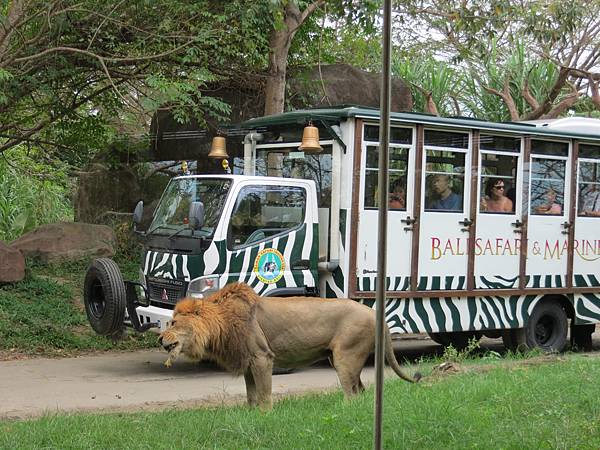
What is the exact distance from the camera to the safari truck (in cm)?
1033

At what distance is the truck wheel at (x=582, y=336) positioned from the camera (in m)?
13.5

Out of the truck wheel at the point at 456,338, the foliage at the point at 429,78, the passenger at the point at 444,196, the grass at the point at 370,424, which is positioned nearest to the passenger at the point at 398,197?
the passenger at the point at 444,196

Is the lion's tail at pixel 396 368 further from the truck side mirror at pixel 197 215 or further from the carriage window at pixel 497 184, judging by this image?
the carriage window at pixel 497 184

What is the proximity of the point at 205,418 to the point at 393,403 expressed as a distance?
144 centimetres

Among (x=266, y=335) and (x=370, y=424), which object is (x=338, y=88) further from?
(x=370, y=424)

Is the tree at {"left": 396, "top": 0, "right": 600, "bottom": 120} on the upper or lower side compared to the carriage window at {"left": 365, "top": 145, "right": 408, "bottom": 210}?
upper

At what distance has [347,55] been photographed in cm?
1909

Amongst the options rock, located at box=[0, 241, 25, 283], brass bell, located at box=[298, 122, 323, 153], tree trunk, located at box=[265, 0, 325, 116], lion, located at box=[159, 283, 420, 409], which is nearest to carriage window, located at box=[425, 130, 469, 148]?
brass bell, located at box=[298, 122, 323, 153]

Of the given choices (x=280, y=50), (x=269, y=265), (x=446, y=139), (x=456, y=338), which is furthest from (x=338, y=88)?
(x=269, y=265)

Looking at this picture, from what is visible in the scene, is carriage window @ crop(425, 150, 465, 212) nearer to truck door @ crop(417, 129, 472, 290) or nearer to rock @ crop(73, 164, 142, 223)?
truck door @ crop(417, 129, 472, 290)

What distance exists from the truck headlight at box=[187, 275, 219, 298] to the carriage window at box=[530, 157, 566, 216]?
463cm

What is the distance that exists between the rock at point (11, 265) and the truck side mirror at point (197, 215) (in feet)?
15.4

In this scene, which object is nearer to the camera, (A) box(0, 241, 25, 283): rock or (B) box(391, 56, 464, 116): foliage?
(A) box(0, 241, 25, 283): rock

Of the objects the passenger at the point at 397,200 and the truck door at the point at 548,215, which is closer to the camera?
the passenger at the point at 397,200
